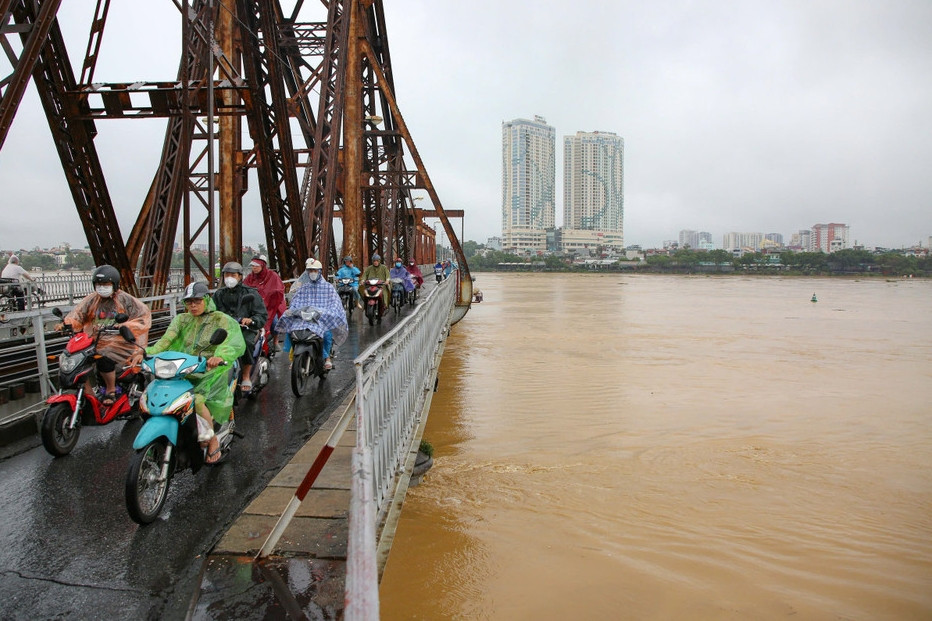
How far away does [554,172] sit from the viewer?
6929 inches

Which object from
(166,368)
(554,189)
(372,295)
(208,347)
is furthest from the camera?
(554,189)

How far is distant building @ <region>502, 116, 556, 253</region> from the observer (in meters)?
162

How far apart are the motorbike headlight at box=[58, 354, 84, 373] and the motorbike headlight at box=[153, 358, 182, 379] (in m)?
1.41

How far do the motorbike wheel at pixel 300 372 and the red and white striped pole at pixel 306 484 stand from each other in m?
3.64

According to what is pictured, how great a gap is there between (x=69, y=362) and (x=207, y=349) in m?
1.23

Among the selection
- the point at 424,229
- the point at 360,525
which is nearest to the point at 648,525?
the point at 360,525

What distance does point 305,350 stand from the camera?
275 inches

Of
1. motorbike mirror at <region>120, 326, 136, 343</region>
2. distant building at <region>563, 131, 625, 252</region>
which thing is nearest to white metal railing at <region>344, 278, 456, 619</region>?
motorbike mirror at <region>120, 326, 136, 343</region>

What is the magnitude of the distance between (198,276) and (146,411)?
15369mm

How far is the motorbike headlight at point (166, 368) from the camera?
3.80 meters

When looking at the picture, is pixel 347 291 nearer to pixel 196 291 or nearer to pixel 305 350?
pixel 305 350

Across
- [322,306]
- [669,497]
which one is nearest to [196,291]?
[322,306]

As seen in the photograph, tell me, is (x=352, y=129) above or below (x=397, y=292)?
above

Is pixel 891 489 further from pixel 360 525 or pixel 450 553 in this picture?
pixel 360 525
